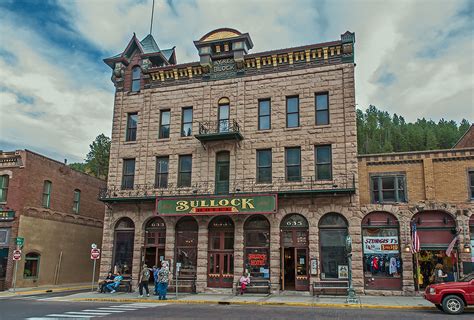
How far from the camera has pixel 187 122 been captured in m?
27.8

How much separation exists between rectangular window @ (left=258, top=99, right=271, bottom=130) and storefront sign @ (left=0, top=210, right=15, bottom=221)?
56.8ft

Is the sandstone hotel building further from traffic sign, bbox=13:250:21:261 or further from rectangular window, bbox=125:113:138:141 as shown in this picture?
traffic sign, bbox=13:250:21:261

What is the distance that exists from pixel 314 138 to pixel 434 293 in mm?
11111

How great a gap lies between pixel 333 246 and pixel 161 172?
1164 centimetres

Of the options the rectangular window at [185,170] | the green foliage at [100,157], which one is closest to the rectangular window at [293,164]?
the rectangular window at [185,170]

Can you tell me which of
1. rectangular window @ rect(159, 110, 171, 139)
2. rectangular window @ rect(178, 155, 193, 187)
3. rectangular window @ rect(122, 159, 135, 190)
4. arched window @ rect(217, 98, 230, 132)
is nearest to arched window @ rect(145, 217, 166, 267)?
rectangular window @ rect(178, 155, 193, 187)

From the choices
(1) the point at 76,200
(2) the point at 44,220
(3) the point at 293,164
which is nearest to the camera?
(3) the point at 293,164

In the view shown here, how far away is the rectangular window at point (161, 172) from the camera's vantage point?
27.2m

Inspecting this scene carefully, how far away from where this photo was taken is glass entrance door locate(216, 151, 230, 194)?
1018 inches

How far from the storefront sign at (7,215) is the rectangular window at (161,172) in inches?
393

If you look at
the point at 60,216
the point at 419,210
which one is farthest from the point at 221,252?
the point at 60,216

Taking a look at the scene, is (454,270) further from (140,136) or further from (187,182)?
(140,136)

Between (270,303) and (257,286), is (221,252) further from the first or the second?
(270,303)

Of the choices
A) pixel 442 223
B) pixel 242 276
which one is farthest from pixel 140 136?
pixel 442 223
